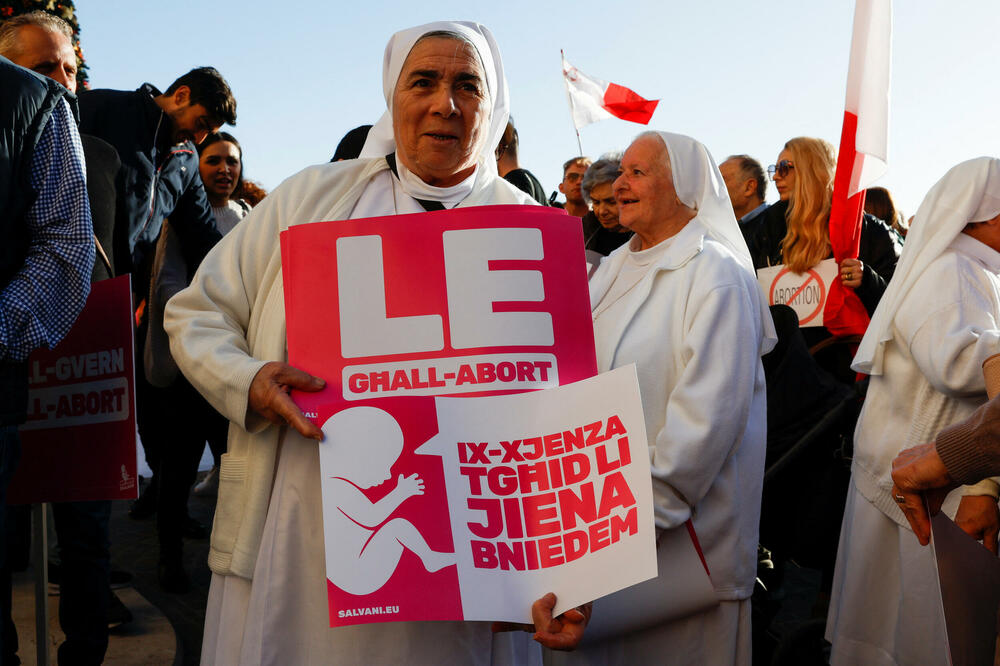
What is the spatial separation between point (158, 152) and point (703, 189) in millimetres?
2626

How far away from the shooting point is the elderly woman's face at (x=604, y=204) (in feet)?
18.1

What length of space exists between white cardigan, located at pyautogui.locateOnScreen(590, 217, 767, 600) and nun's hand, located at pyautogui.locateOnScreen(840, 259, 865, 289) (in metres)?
2.00

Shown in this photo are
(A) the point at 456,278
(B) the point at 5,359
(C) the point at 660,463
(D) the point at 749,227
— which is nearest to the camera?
(A) the point at 456,278

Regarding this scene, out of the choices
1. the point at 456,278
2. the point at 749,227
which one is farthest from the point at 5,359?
the point at 749,227

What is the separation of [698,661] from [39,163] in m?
2.34

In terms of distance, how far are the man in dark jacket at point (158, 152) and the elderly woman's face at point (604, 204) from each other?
2187 millimetres

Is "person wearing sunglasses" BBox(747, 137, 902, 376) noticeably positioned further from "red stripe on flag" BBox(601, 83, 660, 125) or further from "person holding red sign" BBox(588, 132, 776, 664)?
"red stripe on flag" BBox(601, 83, 660, 125)

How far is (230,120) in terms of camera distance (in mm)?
4629

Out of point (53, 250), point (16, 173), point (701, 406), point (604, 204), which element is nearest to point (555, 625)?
point (701, 406)

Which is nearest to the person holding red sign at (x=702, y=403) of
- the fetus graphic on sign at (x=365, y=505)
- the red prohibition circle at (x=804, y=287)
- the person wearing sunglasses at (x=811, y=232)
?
the fetus graphic on sign at (x=365, y=505)

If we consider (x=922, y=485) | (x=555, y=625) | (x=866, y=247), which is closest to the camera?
(x=555, y=625)

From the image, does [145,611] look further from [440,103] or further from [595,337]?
[440,103]

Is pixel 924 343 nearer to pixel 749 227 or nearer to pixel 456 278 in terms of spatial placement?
pixel 456 278

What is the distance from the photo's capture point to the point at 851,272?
474 cm
